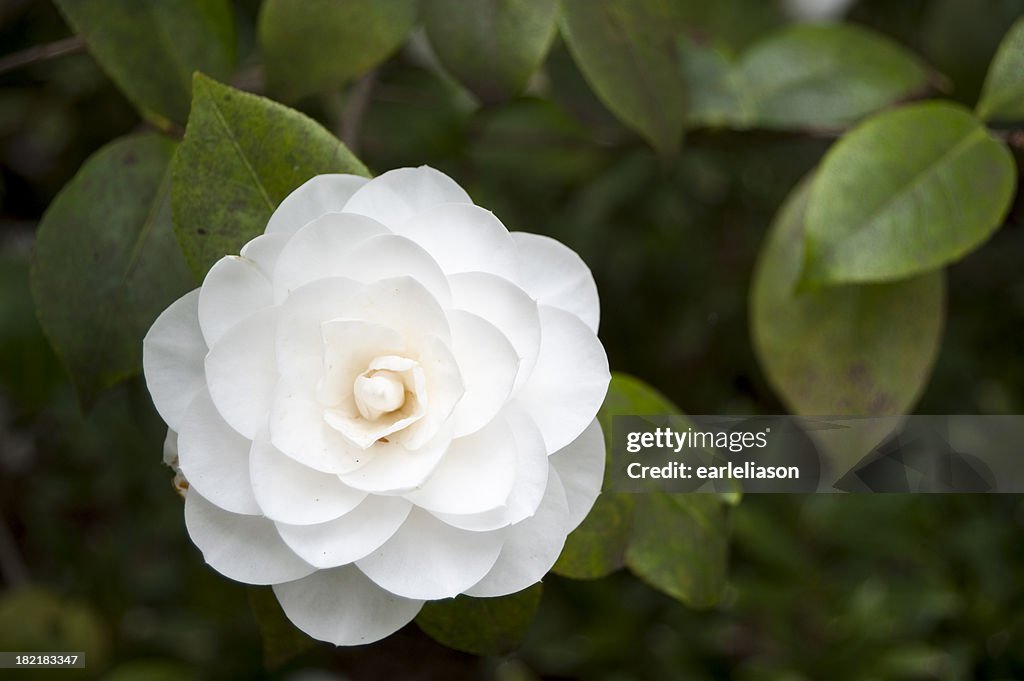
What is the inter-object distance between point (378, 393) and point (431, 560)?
0.30ft

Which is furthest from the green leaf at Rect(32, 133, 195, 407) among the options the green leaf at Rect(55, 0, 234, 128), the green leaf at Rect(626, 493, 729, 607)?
the green leaf at Rect(626, 493, 729, 607)

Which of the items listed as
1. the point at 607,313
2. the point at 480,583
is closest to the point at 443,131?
the point at 607,313

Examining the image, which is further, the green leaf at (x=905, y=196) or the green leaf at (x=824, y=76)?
the green leaf at (x=824, y=76)

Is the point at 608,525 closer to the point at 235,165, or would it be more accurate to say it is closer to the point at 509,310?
the point at 509,310

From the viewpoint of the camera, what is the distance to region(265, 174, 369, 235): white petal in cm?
49

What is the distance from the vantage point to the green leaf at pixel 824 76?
0.83 m

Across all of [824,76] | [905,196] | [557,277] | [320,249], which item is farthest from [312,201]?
[824,76]

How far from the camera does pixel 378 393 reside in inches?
18.2

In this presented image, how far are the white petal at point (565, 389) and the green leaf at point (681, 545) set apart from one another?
165mm

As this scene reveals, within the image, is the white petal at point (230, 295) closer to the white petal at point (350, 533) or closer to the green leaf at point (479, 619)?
the white petal at point (350, 533)

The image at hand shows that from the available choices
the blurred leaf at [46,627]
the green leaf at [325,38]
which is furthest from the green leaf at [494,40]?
the blurred leaf at [46,627]

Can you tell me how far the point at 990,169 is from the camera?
680mm

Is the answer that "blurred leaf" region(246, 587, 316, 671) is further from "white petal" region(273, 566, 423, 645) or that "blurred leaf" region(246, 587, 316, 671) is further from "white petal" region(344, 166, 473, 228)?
"white petal" region(344, 166, 473, 228)

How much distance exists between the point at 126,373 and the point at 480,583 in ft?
0.96
